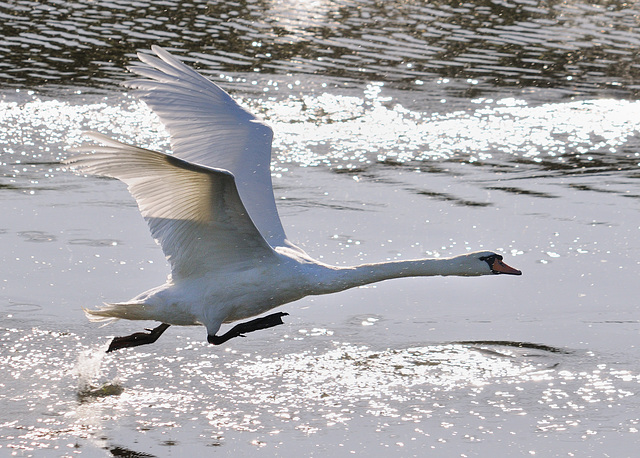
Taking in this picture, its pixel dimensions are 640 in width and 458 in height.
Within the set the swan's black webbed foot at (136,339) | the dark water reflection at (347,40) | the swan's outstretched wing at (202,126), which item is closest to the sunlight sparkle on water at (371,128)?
the dark water reflection at (347,40)

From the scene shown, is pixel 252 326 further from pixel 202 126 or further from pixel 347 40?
pixel 347 40

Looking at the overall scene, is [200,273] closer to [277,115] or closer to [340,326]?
[340,326]

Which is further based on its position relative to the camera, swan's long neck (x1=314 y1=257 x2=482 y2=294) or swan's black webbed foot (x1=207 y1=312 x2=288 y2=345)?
swan's black webbed foot (x1=207 y1=312 x2=288 y2=345)

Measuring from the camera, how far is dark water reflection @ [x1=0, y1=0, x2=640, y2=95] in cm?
1453

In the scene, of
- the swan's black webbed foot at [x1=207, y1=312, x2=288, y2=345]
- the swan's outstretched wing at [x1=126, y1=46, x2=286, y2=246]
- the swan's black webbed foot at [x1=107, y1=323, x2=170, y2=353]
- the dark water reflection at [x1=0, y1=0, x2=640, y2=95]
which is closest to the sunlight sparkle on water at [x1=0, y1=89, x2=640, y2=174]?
the dark water reflection at [x1=0, y1=0, x2=640, y2=95]

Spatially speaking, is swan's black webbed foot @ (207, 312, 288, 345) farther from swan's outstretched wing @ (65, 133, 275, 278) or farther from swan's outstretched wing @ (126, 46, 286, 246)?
swan's outstretched wing @ (126, 46, 286, 246)

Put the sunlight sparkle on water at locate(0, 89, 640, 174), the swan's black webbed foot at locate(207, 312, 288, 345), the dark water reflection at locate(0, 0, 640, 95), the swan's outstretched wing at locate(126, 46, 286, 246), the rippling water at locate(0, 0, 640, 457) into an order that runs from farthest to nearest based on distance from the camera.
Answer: the dark water reflection at locate(0, 0, 640, 95) < the sunlight sparkle on water at locate(0, 89, 640, 174) < the swan's outstretched wing at locate(126, 46, 286, 246) < the swan's black webbed foot at locate(207, 312, 288, 345) < the rippling water at locate(0, 0, 640, 457)

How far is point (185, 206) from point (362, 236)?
11.2 ft

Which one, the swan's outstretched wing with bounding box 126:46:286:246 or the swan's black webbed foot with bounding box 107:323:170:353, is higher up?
the swan's outstretched wing with bounding box 126:46:286:246

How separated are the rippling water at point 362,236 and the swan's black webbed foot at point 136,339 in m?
0.14

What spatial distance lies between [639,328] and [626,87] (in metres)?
7.40

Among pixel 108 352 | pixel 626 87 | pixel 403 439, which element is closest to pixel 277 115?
pixel 626 87

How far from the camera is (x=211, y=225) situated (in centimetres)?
634

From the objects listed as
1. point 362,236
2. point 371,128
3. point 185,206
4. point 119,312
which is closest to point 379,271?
point 185,206
